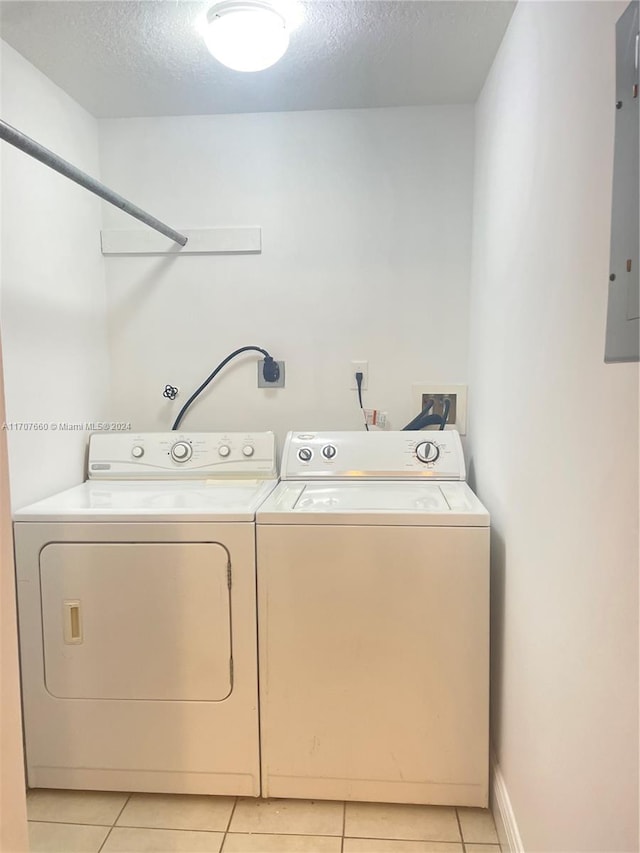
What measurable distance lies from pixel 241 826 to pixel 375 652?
0.62 m

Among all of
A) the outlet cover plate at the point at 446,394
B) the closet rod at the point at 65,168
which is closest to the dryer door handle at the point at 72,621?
the closet rod at the point at 65,168

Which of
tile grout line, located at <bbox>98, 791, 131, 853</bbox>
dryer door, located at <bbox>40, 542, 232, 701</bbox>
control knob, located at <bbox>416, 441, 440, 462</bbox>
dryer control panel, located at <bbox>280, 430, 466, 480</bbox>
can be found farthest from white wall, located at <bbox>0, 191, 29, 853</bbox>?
control knob, located at <bbox>416, 441, 440, 462</bbox>

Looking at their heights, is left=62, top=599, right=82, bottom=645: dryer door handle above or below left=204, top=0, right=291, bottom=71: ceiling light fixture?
below

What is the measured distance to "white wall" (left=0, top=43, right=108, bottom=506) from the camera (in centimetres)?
165

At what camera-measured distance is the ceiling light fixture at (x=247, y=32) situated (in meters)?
1.42

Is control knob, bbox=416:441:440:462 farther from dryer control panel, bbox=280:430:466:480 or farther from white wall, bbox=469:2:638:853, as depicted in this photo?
white wall, bbox=469:2:638:853

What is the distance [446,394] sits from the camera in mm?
2170

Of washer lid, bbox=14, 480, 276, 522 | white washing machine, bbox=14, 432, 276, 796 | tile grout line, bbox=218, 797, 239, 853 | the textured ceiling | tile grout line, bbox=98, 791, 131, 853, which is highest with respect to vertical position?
the textured ceiling

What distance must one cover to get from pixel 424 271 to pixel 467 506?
1025 mm

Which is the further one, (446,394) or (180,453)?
(446,394)

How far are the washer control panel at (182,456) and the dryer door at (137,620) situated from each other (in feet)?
1.74

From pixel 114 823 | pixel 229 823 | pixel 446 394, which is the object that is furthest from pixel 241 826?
pixel 446 394

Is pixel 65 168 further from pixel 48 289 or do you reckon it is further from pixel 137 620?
pixel 137 620

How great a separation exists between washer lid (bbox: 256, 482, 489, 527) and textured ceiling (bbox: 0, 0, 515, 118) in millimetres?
1361
